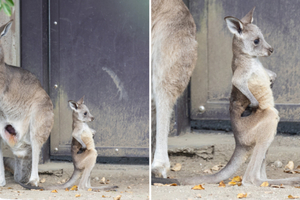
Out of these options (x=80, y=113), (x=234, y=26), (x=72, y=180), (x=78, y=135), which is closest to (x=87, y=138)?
(x=78, y=135)

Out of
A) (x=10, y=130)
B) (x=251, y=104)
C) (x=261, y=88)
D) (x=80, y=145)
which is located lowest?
(x=80, y=145)

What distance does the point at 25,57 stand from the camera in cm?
449

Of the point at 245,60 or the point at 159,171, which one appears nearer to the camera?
the point at 245,60

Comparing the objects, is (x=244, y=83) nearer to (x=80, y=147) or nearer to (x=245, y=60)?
(x=245, y=60)

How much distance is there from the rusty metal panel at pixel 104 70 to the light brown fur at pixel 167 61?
3.54ft

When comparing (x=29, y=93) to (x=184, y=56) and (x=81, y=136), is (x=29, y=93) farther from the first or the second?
(x=184, y=56)

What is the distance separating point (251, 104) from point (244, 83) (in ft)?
0.56

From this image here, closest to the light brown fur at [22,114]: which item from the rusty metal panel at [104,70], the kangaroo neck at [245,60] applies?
the rusty metal panel at [104,70]

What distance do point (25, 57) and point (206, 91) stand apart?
84.5 inches

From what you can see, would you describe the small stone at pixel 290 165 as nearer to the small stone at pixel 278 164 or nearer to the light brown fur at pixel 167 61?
the small stone at pixel 278 164

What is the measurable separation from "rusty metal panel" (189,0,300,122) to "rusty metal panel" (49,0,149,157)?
2.25 feet

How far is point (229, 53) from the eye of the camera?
4.59 metres

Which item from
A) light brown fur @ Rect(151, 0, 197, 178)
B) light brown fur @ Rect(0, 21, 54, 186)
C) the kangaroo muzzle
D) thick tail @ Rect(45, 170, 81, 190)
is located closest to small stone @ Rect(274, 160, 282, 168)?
light brown fur @ Rect(151, 0, 197, 178)

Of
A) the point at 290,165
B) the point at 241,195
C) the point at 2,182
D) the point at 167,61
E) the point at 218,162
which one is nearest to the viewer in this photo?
the point at 241,195
